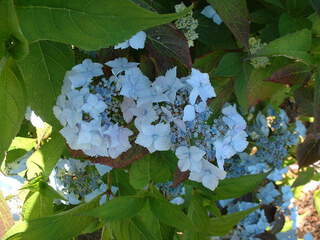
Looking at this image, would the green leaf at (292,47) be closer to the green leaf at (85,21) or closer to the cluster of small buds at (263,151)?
the green leaf at (85,21)

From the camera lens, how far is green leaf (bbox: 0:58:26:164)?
52 centimetres

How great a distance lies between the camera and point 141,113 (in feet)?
1.88

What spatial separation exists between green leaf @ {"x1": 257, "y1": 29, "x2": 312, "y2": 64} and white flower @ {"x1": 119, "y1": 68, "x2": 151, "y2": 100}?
154mm

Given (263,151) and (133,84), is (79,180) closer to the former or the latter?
(133,84)

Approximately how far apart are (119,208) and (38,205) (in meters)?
0.17

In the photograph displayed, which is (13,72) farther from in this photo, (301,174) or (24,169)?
(301,174)

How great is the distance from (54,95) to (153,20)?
0.19 m

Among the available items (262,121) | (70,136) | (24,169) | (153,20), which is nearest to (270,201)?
(262,121)

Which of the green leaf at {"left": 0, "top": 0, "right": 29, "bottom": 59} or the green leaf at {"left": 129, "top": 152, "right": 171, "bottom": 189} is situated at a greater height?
the green leaf at {"left": 0, "top": 0, "right": 29, "bottom": 59}

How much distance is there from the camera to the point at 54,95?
0.60 metres

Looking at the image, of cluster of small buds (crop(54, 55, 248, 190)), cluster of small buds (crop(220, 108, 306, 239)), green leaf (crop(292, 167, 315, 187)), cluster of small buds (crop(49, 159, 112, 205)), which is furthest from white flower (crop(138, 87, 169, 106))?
green leaf (crop(292, 167, 315, 187))

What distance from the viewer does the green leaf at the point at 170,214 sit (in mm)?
678

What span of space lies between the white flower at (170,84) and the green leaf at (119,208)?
0.53ft

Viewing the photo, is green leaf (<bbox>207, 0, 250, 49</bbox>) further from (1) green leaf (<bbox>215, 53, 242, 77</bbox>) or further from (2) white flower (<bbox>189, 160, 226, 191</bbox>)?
(2) white flower (<bbox>189, 160, 226, 191</bbox>)
